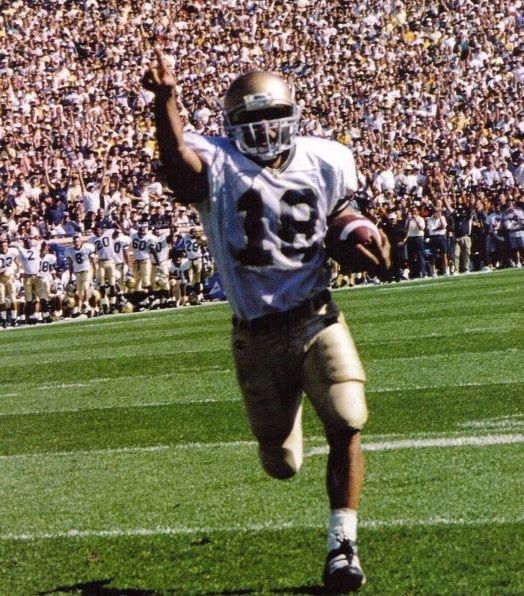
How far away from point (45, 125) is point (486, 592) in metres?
24.9

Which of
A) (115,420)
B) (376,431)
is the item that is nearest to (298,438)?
(376,431)

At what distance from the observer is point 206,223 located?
4293 mm

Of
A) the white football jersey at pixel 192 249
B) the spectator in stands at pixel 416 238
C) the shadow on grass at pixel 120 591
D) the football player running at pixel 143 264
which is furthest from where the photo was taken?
the spectator in stands at pixel 416 238

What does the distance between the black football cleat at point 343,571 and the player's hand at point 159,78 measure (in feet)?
4.87

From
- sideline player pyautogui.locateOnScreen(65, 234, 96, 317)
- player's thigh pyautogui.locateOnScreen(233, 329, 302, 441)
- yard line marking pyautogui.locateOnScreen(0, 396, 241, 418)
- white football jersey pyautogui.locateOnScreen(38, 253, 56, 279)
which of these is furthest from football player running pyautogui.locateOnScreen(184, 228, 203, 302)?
player's thigh pyautogui.locateOnScreen(233, 329, 302, 441)

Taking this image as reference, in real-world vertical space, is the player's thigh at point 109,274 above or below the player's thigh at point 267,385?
below

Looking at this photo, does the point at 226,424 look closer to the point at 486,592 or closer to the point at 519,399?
the point at 519,399

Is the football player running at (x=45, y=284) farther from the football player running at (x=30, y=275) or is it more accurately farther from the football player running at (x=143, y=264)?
the football player running at (x=143, y=264)

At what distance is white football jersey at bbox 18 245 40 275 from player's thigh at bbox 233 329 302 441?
58.8ft

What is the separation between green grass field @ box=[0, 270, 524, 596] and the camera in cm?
437

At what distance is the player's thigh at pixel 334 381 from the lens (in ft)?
13.4

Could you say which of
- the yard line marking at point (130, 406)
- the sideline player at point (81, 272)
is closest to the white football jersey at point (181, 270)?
the sideline player at point (81, 272)

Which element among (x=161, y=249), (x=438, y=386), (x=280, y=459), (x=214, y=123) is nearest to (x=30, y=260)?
(x=161, y=249)

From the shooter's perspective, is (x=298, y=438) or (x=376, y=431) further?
(x=376, y=431)
